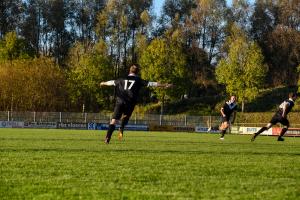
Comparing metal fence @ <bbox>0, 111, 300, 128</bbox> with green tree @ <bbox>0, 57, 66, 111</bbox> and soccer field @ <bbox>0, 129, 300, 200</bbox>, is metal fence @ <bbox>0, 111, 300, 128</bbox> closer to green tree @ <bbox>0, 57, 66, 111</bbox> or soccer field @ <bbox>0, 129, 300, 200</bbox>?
green tree @ <bbox>0, 57, 66, 111</bbox>

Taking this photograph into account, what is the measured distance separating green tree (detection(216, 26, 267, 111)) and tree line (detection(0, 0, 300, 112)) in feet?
0.39

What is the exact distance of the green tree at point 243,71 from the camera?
61.6 metres

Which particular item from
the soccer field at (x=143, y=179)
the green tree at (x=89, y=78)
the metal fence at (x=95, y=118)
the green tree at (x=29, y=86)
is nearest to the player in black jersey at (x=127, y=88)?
the soccer field at (x=143, y=179)

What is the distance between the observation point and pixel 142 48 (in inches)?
2820

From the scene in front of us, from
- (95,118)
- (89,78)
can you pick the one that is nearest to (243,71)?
(89,78)

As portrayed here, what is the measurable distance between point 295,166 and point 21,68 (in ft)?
185

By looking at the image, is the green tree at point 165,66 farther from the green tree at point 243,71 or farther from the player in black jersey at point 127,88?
the player in black jersey at point 127,88

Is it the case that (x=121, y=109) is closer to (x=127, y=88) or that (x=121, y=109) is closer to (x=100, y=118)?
(x=127, y=88)

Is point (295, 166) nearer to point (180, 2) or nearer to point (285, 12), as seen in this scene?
point (285, 12)

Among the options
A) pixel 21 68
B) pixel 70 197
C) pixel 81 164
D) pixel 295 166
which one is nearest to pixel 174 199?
pixel 70 197

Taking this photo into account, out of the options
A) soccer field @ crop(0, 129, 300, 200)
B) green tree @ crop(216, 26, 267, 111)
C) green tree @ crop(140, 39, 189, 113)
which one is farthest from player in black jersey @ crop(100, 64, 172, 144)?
green tree @ crop(216, 26, 267, 111)

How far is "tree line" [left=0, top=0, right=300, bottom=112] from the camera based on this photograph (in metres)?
62.8

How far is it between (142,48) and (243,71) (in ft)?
50.8

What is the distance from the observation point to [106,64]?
65.7 metres
